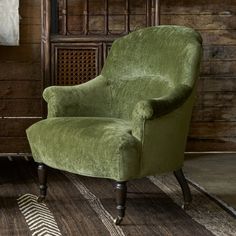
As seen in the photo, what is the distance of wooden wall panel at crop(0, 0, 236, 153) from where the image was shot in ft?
15.0

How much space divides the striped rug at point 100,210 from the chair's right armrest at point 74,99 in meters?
0.48

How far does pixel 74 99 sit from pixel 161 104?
669 mm

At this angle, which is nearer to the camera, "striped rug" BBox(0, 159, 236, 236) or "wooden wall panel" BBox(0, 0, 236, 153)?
"striped rug" BBox(0, 159, 236, 236)

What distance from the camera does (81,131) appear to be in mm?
2834

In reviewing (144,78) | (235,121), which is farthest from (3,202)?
(235,121)

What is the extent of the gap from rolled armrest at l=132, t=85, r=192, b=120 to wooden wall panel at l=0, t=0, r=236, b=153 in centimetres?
189

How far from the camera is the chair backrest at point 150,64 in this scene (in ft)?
9.95

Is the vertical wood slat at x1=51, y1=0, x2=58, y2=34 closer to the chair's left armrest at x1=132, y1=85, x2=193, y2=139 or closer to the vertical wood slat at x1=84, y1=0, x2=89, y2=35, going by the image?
the vertical wood slat at x1=84, y1=0, x2=89, y2=35

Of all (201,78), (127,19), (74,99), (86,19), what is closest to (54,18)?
A: (86,19)

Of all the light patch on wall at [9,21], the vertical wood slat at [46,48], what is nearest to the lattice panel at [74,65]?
the vertical wood slat at [46,48]

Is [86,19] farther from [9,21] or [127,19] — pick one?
[9,21]

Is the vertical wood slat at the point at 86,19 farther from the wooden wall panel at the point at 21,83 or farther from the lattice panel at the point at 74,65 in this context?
the wooden wall panel at the point at 21,83

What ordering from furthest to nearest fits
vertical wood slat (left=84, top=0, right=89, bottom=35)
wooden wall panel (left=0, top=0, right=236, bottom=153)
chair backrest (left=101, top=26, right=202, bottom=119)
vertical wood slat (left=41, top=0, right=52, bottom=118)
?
wooden wall panel (left=0, top=0, right=236, bottom=153)
vertical wood slat (left=84, top=0, right=89, bottom=35)
vertical wood slat (left=41, top=0, right=52, bottom=118)
chair backrest (left=101, top=26, right=202, bottom=119)

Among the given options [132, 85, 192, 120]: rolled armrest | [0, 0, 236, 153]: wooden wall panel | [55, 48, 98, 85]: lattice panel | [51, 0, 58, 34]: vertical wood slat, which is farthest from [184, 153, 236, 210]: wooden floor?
[51, 0, 58, 34]: vertical wood slat
